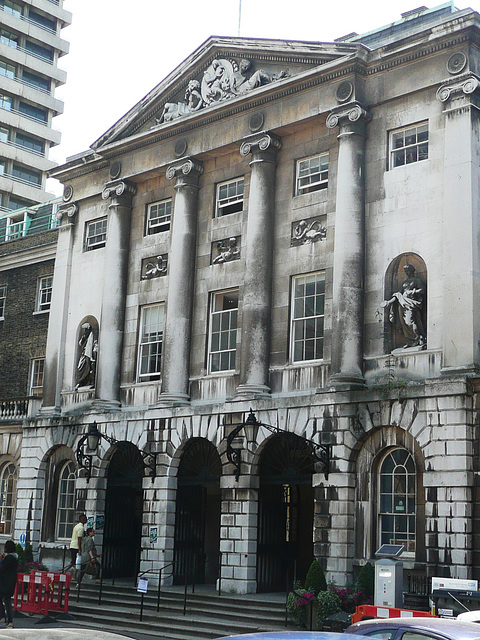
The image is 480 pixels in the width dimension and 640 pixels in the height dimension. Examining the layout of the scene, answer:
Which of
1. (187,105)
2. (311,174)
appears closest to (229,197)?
(311,174)

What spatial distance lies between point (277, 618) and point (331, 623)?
3.49m

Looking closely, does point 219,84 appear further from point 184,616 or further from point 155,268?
point 184,616

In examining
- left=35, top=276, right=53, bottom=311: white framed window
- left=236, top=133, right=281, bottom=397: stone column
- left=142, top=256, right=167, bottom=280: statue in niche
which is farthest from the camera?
left=35, top=276, right=53, bottom=311: white framed window

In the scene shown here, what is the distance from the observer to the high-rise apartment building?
65.5 meters

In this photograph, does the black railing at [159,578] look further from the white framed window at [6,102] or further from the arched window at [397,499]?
the white framed window at [6,102]

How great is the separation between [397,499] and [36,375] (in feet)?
59.3

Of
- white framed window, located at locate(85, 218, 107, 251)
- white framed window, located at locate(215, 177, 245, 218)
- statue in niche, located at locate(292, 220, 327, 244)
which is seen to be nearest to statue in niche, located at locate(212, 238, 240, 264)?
white framed window, located at locate(215, 177, 245, 218)

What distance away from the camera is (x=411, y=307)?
22.1m

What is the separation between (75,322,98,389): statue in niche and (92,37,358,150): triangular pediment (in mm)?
6489

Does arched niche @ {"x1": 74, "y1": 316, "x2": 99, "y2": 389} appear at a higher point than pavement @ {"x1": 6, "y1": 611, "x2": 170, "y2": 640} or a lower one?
higher

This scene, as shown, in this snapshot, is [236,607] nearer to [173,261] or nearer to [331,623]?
[331,623]

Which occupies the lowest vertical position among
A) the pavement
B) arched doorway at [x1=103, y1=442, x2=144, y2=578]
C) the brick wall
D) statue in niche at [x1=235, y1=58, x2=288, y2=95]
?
the pavement

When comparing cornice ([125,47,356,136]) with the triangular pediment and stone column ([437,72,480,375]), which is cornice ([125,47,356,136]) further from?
stone column ([437,72,480,375])

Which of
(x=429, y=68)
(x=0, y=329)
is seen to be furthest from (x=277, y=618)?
(x=0, y=329)
